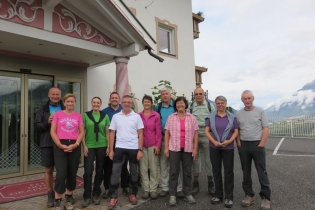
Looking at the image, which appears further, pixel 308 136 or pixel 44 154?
pixel 308 136

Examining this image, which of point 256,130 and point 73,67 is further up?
point 73,67

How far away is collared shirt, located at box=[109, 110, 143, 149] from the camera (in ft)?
12.7

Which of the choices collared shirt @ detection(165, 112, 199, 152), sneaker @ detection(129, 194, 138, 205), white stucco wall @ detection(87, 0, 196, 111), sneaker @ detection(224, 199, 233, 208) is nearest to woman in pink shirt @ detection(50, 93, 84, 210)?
sneaker @ detection(129, 194, 138, 205)

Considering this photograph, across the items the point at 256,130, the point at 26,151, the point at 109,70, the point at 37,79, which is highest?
the point at 109,70

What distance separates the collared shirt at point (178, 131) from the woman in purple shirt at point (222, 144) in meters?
0.26

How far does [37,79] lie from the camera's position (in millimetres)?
6055

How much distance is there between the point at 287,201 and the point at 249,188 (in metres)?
0.72

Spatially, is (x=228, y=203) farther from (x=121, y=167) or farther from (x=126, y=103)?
(x=126, y=103)

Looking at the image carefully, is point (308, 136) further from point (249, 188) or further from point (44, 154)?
point (44, 154)

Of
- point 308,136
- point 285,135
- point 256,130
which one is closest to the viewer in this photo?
point 256,130

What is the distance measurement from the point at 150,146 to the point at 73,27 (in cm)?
289

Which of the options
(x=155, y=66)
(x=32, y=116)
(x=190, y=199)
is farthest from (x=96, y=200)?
(x=155, y=66)

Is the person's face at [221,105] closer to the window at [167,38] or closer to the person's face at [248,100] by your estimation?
the person's face at [248,100]

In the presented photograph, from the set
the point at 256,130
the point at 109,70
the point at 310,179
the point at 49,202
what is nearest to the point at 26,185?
the point at 49,202
